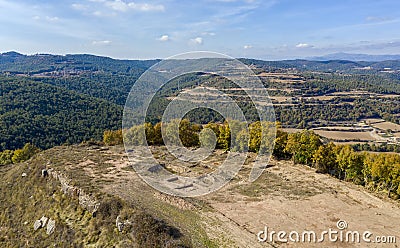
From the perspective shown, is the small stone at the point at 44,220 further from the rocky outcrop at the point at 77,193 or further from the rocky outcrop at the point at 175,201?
the rocky outcrop at the point at 175,201

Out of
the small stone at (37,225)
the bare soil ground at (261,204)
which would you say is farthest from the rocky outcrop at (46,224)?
the bare soil ground at (261,204)

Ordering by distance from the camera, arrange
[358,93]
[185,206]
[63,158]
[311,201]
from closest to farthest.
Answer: [185,206], [311,201], [63,158], [358,93]

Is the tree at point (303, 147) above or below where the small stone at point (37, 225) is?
above

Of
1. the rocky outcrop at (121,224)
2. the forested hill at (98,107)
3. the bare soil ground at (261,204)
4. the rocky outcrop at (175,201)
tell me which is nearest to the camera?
the rocky outcrop at (121,224)

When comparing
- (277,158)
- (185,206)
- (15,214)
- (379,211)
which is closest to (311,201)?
(379,211)

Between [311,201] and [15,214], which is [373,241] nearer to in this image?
[311,201]

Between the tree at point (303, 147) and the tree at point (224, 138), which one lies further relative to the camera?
the tree at point (224, 138)

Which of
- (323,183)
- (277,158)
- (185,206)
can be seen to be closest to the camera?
(185,206)
